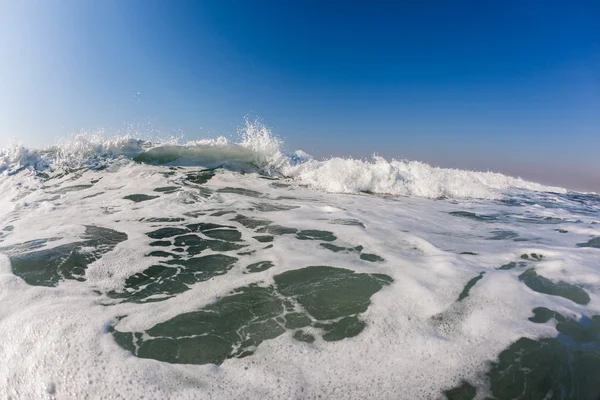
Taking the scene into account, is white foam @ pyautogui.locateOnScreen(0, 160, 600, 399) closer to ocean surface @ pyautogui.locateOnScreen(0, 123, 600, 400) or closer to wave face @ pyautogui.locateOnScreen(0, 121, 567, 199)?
ocean surface @ pyautogui.locateOnScreen(0, 123, 600, 400)

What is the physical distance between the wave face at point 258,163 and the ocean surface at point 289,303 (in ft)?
14.2

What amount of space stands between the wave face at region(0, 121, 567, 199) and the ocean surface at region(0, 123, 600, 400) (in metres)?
4.32

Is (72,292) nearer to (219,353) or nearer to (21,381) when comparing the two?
(21,381)

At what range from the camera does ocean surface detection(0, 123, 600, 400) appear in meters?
2.36

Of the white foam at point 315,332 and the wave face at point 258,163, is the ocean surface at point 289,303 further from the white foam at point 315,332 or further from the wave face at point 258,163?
the wave face at point 258,163

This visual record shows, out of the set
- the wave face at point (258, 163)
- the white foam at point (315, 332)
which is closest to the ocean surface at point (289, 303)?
the white foam at point (315, 332)

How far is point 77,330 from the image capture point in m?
2.84

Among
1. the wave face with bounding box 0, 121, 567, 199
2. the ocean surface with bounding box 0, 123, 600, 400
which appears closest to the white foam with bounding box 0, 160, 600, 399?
the ocean surface with bounding box 0, 123, 600, 400

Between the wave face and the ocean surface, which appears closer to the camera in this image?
the ocean surface

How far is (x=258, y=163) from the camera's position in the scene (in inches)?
580

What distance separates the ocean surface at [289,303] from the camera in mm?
2361

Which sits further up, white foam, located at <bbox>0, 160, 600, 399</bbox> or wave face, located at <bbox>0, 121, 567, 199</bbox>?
wave face, located at <bbox>0, 121, 567, 199</bbox>

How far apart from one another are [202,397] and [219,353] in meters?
A: 0.48

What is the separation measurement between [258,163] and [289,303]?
11.7 metres
